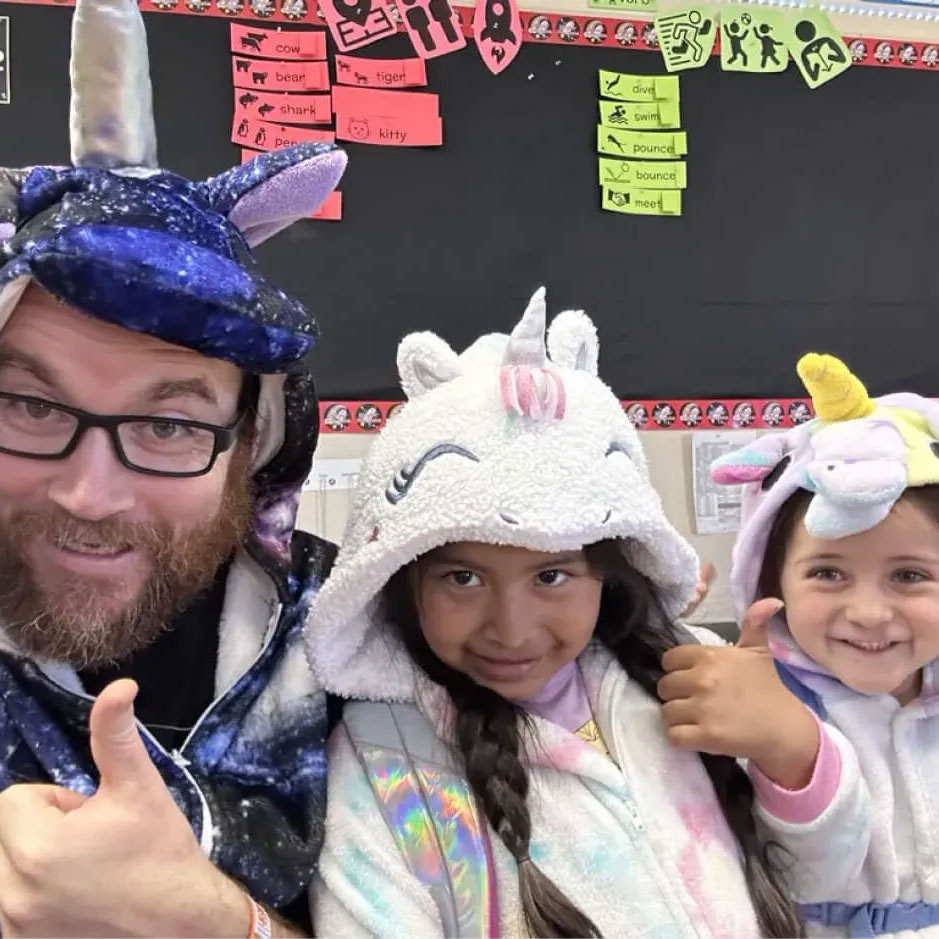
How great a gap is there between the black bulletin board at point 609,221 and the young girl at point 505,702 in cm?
77

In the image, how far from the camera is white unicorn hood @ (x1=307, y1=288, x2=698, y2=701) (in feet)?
2.99

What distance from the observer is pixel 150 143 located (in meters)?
0.96

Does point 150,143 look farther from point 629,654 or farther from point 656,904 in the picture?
point 656,904

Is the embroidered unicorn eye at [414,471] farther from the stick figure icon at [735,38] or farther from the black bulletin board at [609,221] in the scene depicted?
the stick figure icon at [735,38]

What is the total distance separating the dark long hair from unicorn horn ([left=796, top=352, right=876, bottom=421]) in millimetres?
328

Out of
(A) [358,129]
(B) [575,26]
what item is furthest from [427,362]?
(B) [575,26]

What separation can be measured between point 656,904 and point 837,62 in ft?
5.64

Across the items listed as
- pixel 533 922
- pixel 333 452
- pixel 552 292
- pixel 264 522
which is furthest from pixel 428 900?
pixel 552 292

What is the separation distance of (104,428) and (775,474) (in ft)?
2.72

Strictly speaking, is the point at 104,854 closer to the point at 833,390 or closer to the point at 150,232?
the point at 150,232

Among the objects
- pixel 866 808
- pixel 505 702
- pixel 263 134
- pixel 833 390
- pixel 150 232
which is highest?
pixel 263 134

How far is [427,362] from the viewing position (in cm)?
103

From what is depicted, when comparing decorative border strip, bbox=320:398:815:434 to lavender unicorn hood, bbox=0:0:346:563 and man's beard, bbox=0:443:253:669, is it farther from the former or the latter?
man's beard, bbox=0:443:253:669

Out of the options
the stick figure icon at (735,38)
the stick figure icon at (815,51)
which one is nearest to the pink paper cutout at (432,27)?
the stick figure icon at (735,38)
